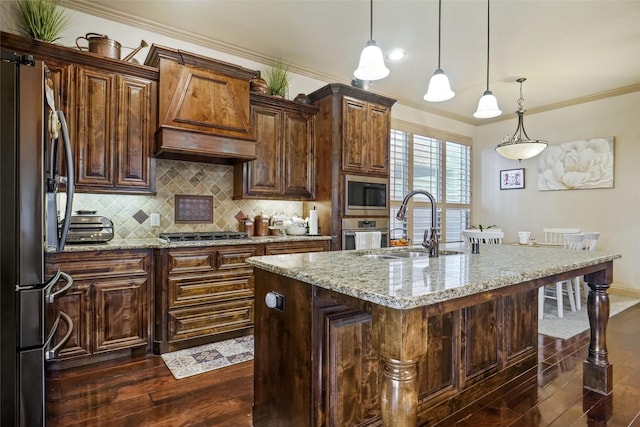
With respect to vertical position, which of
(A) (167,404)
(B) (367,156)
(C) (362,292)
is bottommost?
(A) (167,404)

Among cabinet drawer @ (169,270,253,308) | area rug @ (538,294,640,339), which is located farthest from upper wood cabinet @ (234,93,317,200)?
area rug @ (538,294,640,339)

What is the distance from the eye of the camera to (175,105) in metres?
2.93

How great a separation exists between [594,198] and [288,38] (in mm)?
4862

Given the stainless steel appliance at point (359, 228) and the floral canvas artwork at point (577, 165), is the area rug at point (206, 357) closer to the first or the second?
the stainless steel appliance at point (359, 228)

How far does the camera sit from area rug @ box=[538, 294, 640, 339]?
332cm

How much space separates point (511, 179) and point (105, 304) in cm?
614

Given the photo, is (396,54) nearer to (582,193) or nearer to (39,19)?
(39,19)

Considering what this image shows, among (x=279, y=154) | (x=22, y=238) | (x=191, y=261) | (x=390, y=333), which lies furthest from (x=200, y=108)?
(x=390, y=333)

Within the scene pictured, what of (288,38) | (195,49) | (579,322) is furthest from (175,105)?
(579,322)

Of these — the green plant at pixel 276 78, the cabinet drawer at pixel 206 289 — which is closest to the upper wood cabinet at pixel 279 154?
the green plant at pixel 276 78

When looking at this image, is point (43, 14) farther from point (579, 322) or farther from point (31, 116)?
point (579, 322)

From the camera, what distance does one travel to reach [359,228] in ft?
12.9

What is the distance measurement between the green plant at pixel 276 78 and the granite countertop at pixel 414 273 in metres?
2.46

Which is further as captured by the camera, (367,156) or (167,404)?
(367,156)
